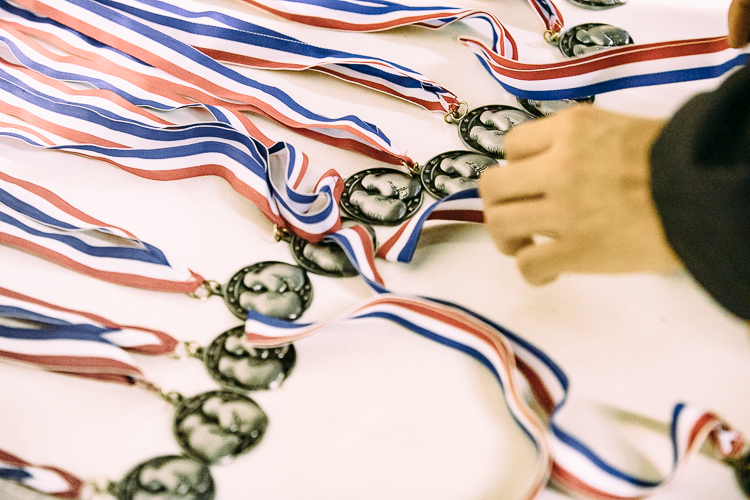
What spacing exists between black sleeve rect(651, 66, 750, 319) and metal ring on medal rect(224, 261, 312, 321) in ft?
1.86

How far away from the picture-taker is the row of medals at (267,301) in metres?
0.84

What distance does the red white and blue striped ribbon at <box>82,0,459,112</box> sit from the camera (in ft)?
4.28

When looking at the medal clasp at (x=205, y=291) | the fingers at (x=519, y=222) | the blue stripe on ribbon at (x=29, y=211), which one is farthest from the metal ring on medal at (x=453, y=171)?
the blue stripe on ribbon at (x=29, y=211)

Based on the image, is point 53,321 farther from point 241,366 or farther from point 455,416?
point 455,416

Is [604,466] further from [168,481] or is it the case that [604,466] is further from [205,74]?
[205,74]

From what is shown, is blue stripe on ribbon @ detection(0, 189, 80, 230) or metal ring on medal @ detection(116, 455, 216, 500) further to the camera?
blue stripe on ribbon @ detection(0, 189, 80, 230)

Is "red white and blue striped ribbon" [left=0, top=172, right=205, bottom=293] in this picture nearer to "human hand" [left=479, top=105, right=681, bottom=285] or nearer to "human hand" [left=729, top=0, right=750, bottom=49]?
"human hand" [left=479, top=105, right=681, bottom=285]

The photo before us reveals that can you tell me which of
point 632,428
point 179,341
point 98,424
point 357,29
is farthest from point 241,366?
point 357,29

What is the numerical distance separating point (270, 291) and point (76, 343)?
0.31 metres

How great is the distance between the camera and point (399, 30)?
4.91ft

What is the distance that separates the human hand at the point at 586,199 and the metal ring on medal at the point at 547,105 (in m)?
0.52

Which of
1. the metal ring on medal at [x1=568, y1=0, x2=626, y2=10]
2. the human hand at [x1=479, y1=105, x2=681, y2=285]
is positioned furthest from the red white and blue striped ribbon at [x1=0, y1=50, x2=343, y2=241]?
the metal ring on medal at [x1=568, y1=0, x2=626, y2=10]

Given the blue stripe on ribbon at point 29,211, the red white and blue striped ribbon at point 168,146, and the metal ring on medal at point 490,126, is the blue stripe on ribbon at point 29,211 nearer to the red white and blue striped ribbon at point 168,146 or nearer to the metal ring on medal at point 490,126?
the red white and blue striped ribbon at point 168,146

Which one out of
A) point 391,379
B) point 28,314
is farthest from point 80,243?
point 391,379
